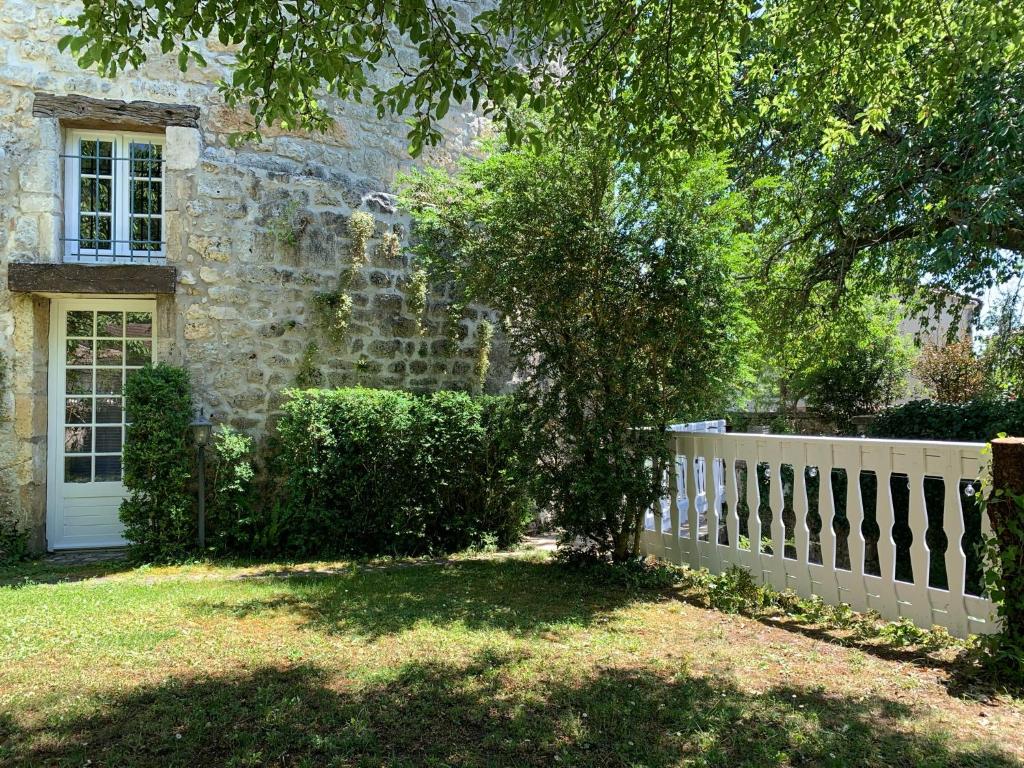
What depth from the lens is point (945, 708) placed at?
3059 mm

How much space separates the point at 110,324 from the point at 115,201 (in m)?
1.20

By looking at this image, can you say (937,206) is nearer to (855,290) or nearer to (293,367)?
(855,290)

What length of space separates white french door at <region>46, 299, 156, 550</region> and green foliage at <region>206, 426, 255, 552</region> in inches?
45.3

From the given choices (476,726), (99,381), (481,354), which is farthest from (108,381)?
(476,726)

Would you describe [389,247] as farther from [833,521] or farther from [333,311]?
[833,521]

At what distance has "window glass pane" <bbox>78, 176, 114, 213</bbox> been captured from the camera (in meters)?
6.91

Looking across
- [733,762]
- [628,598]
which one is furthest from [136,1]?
[733,762]

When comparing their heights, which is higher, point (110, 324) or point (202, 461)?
point (110, 324)

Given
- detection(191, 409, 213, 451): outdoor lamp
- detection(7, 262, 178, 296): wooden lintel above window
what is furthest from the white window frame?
detection(191, 409, 213, 451): outdoor lamp

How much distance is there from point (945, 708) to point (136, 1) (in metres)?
8.27

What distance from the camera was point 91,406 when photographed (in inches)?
277

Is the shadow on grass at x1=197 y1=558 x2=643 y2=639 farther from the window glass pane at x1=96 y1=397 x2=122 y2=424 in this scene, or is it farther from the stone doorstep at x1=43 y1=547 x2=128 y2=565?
the window glass pane at x1=96 y1=397 x2=122 y2=424

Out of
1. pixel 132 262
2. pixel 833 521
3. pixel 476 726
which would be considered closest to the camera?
pixel 476 726

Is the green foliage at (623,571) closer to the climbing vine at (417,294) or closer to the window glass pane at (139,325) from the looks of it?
the climbing vine at (417,294)
